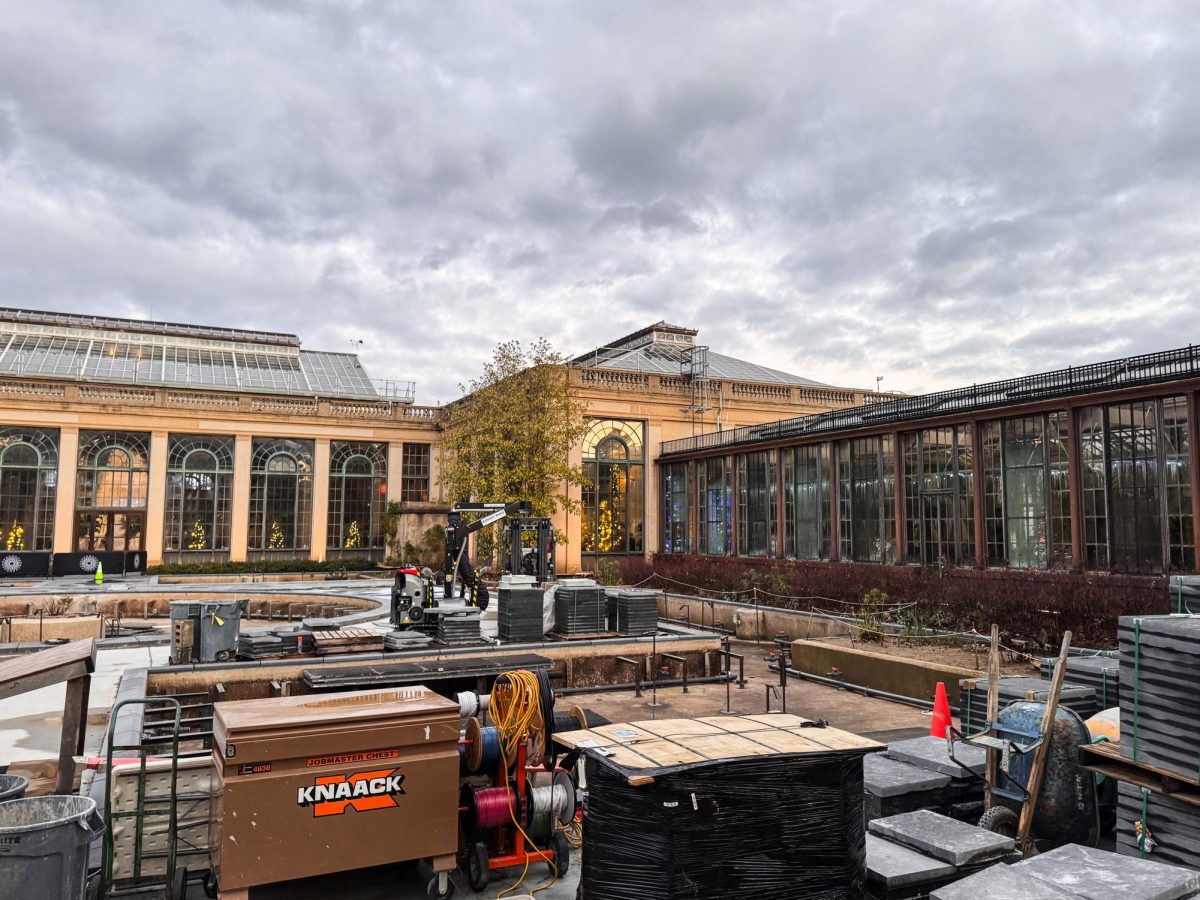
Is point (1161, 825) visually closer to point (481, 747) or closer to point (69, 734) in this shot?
point (481, 747)

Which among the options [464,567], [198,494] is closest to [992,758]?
[464,567]

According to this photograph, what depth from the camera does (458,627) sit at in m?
16.5

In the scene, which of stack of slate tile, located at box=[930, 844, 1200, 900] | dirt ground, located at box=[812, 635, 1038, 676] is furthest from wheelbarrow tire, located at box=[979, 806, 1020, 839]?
dirt ground, located at box=[812, 635, 1038, 676]

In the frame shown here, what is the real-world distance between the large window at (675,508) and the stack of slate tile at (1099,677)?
94.7 ft

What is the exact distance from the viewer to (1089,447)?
822 inches

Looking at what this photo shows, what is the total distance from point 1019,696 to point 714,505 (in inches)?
1079

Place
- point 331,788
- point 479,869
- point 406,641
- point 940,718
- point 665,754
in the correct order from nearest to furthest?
1. point 665,754
2. point 331,788
3. point 479,869
4. point 940,718
5. point 406,641

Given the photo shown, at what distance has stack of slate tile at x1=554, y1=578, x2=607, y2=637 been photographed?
17531 mm

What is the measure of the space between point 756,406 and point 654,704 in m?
29.9

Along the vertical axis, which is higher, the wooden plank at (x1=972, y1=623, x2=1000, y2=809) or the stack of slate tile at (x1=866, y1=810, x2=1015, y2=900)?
the wooden plank at (x1=972, y1=623, x2=1000, y2=809)

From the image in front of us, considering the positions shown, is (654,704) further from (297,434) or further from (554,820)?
(297,434)

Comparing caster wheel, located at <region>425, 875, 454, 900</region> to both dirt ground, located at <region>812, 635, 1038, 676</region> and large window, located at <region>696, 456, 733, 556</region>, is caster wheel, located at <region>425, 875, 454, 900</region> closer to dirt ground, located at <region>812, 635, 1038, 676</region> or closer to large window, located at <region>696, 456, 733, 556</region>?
dirt ground, located at <region>812, 635, 1038, 676</region>

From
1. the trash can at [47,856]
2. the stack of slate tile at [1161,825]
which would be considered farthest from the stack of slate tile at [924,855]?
the trash can at [47,856]

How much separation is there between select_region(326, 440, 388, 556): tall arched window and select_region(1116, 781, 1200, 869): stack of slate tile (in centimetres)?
4037
